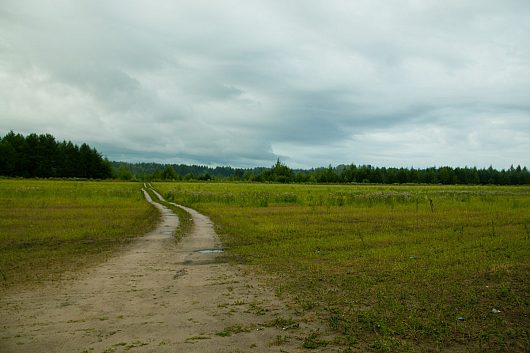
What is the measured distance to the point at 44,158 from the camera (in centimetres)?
12744

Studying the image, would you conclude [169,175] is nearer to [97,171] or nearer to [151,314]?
[97,171]

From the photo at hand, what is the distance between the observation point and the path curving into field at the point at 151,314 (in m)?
6.98

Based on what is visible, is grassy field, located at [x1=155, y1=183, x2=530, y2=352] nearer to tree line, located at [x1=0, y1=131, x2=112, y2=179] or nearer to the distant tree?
tree line, located at [x1=0, y1=131, x2=112, y2=179]

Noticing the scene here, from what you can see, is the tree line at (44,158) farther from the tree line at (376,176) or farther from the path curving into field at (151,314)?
the path curving into field at (151,314)

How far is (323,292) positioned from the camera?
10.3 m

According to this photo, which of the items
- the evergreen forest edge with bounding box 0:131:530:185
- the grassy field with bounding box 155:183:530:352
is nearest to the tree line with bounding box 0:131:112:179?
the evergreen forest edge with bounding box 0:131:530:185

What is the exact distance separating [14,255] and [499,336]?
51.3 feet

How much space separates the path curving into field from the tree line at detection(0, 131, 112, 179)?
126139mm

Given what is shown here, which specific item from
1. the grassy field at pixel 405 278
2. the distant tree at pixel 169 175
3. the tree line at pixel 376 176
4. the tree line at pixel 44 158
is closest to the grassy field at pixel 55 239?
the grassy field at pixel 405 278

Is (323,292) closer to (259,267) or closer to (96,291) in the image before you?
(259,267)

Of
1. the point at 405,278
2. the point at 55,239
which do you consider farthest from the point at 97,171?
the point at 405,278

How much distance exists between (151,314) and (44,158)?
135455 mm

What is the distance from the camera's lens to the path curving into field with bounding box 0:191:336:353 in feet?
22.9

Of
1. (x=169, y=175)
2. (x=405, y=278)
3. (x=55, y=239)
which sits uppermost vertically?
(x=169, y=175)
